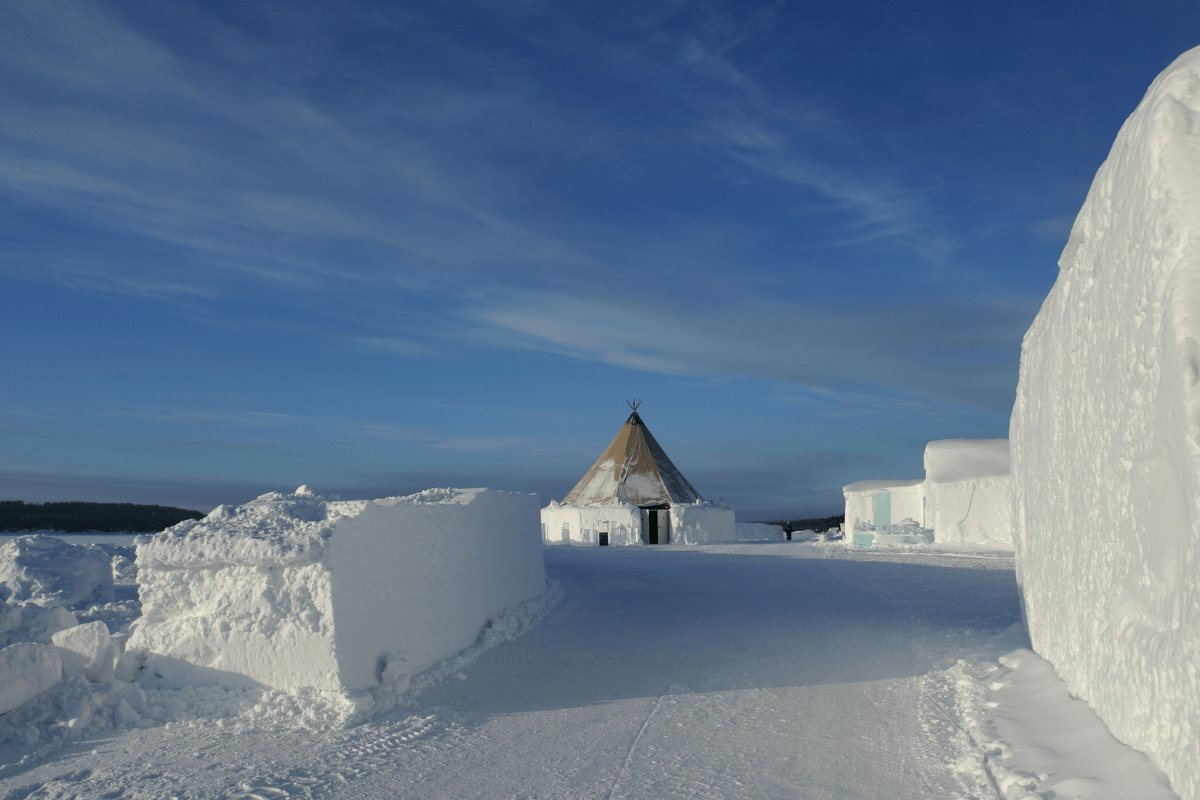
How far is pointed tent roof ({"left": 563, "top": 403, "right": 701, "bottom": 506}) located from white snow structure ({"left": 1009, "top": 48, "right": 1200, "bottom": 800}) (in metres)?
23.7

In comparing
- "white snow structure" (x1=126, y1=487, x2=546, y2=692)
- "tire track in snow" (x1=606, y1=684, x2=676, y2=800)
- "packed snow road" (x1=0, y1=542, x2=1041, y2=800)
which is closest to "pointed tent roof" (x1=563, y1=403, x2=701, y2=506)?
"packed snow road" (x1=0, y1=542, x2=1041, y2=800)

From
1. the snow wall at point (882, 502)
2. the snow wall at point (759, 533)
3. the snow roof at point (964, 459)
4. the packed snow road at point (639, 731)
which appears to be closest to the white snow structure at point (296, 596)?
the packed snow road at point (639, 731)

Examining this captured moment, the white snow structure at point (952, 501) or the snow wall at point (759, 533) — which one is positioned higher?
the white snow structure at point (952, 501)

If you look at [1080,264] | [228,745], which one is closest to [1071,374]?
[1080,264]

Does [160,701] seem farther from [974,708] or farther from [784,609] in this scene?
[784,609]

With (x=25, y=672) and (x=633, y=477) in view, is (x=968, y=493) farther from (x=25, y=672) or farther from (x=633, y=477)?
(x=25, y=672)

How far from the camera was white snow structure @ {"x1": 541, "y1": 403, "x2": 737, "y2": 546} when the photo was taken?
28219 millimetres

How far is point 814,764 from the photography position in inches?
170

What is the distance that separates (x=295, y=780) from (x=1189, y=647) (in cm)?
430

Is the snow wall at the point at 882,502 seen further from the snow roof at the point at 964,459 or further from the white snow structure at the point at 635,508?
the white snow structure at the point at 635,508

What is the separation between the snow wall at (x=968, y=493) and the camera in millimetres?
22750

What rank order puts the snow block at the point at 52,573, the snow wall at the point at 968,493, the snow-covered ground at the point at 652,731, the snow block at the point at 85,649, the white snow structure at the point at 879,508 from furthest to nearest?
1. the white snow structure at the point at 879,508
2. the snow wall at the point at 968,493
3. the snow block at the point at 52,573
4. the snow block at the point at 85,649
5. the snow-covered ground at the point at 652,731

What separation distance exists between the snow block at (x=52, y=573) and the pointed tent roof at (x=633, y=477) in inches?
819

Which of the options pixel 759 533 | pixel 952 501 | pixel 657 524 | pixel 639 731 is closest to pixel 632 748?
pixel 639 731
